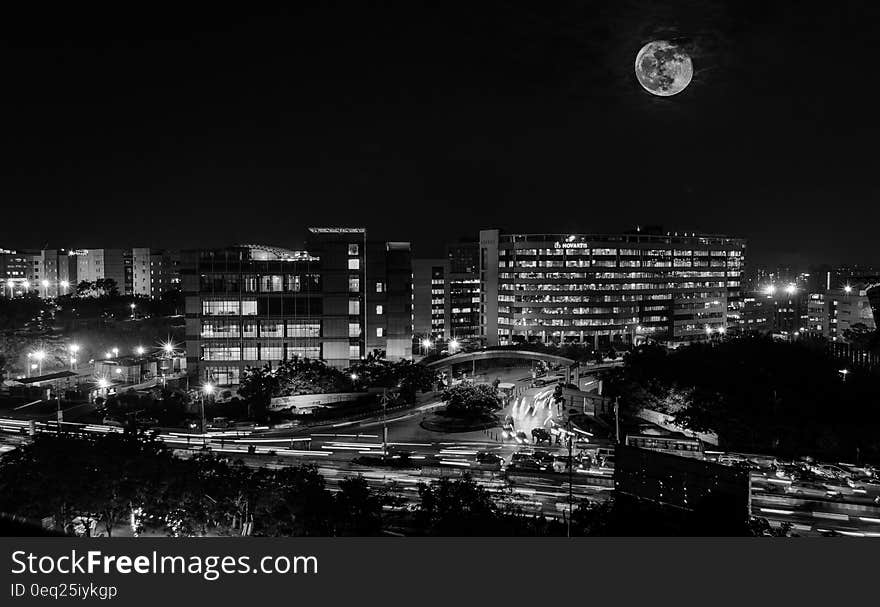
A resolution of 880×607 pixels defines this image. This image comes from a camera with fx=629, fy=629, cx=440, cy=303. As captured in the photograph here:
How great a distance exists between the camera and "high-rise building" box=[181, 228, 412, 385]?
171 feet

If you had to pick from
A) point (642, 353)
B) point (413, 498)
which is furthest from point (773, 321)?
point (413, 498)

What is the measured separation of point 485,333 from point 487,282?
7.01 metres

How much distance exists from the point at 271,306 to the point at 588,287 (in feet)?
145

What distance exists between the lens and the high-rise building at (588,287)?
8112cm

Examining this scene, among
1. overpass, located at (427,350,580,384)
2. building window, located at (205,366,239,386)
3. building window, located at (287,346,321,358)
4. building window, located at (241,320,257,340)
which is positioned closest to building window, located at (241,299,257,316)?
building window, located at (241,320,257,340)

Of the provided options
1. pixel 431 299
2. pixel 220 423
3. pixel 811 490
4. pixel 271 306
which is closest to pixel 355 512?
pixel 811 490

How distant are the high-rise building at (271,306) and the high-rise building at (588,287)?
33.3 metres

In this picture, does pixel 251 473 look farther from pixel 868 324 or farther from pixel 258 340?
pixel 868 324

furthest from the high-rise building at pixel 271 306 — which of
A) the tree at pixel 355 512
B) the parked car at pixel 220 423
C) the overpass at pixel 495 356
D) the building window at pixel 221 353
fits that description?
the tree at pixel 355 512

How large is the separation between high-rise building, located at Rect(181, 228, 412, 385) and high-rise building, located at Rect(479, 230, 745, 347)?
109ft

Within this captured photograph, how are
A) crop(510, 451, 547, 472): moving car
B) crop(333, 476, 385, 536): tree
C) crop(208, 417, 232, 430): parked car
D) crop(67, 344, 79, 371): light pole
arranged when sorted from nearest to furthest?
crop(333, 476, 385, 536): tree, crop(510, 451, 547, 472): moving car, crop(208, 417, 232, 430): parked car, crop(67, 344, 79, 371): light pole

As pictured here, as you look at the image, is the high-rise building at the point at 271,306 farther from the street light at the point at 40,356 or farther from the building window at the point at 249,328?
the street light at the point at 40,356

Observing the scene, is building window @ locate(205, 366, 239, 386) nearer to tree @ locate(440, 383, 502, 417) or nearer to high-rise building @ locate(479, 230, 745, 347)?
tree @ locate(440, 383, 502, 417)

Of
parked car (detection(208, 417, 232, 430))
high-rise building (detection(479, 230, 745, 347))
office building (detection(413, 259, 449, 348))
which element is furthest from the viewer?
office building (detection(413, 259, 449, 348))
